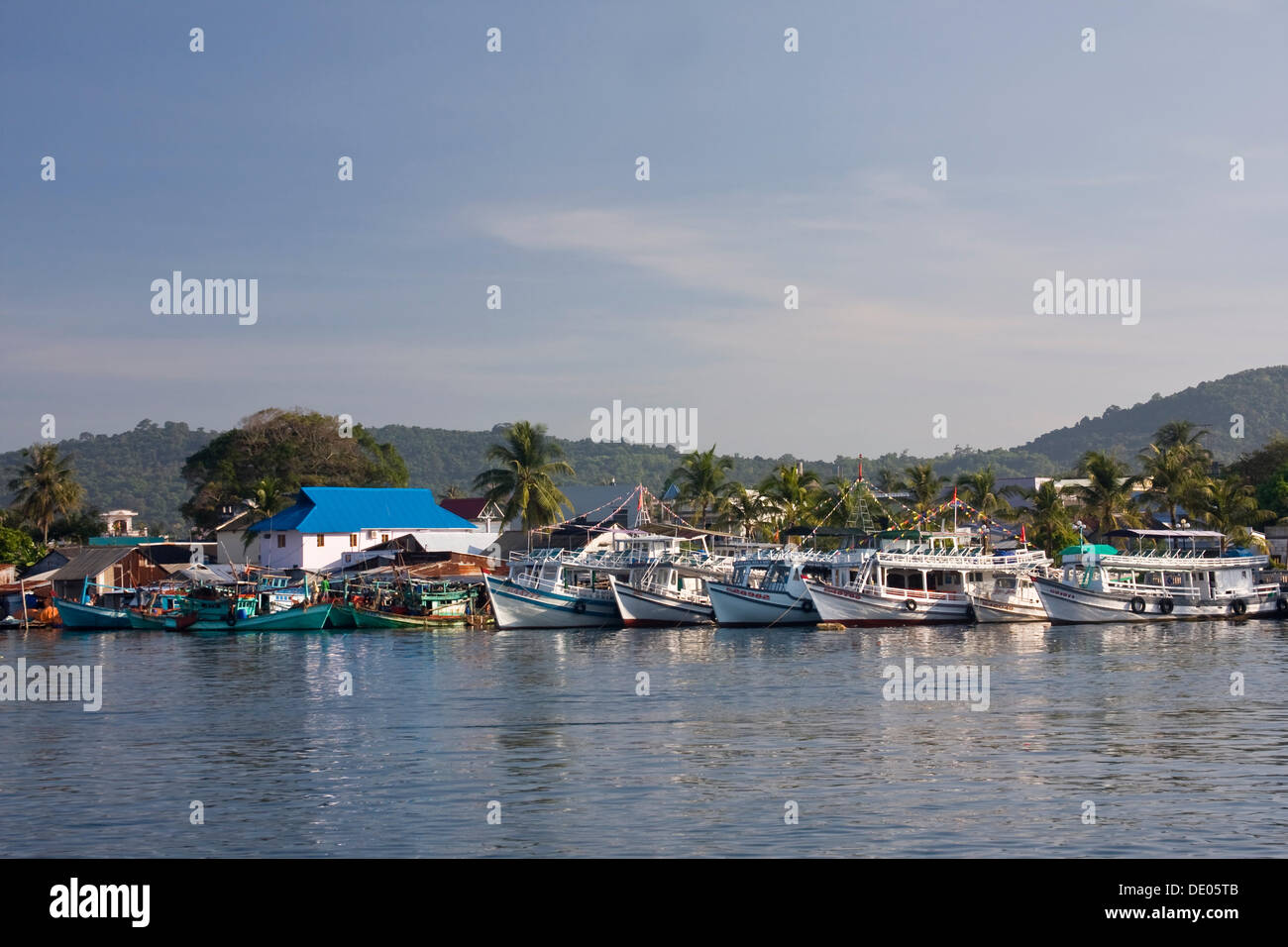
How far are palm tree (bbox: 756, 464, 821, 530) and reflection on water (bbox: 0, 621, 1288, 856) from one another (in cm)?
4276

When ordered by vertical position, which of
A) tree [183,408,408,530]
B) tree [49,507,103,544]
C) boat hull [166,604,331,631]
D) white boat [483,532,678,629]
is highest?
tree [183,408,408,530]

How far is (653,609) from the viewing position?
214 feet

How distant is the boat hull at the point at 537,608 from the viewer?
6500 centimetres

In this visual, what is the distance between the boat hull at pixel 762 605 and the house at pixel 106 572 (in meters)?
37.0

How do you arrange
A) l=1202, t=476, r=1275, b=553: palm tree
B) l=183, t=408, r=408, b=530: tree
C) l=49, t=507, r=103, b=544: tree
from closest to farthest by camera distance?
1. l=1202, t=476, r=1275, b=553: palm tree
2. l=49, t=507, r=103, b=544: tree
3. l=183, t=408, r=408, b=530: tree

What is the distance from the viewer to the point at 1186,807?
62.5ft

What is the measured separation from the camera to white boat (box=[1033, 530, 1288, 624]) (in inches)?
2537

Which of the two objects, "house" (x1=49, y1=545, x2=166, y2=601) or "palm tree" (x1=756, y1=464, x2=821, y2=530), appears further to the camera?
"palm tree" (x1=756, y1=464, x2=821, y2=530)

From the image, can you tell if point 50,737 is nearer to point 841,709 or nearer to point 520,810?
point 520,810

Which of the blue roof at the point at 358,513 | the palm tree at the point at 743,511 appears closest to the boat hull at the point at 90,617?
the blue roof at the point at 358,513

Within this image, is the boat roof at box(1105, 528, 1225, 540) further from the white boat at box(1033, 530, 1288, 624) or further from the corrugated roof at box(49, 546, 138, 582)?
the corrugated roof at box(49, 546, 138, 582)

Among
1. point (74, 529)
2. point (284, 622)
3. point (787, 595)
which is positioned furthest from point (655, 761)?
point (74, 529)

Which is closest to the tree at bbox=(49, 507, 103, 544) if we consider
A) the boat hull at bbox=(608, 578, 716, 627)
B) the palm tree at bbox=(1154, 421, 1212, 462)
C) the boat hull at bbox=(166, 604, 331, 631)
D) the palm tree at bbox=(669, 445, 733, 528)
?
the boat hull at bbox=(166, 604, 331, 631)

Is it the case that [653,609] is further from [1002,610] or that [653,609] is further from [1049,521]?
[1049,521]
